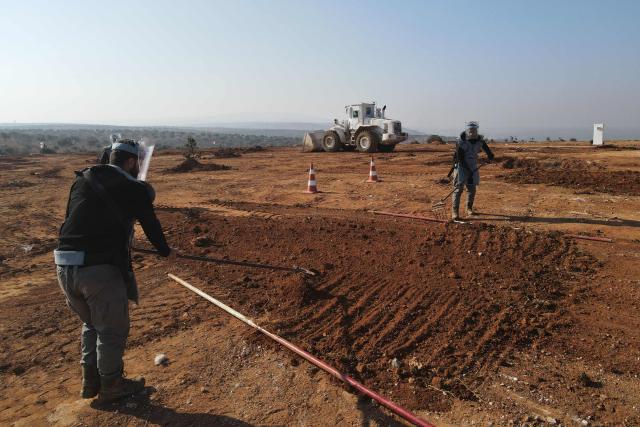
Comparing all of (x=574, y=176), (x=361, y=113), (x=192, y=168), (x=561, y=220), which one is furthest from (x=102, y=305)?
(x=361, y=113)

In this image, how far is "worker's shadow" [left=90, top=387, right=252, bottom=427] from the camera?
332cm

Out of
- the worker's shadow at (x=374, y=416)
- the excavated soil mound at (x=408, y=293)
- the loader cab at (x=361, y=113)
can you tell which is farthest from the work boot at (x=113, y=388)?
the loader cab at (x=361, y=113)

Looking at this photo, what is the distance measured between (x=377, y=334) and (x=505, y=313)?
1407 mm

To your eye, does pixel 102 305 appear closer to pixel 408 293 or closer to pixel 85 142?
pixel 408 293

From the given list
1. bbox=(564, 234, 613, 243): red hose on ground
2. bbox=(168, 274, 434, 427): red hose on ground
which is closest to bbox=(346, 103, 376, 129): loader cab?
bbox=(564, 234, 613, 243): red hose on ground

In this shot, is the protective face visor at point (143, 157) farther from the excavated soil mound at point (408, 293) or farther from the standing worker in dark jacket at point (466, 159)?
the standing worker in dark jacket at point (466, 159)

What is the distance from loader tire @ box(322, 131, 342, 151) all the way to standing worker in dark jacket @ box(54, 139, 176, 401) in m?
20.8

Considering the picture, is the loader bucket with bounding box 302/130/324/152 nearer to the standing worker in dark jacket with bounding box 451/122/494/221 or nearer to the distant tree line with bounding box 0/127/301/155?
the distant tree line with bounding box 0/127/301/155

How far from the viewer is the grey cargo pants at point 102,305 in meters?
3.27

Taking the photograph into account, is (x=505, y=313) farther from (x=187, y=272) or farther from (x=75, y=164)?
(x=75, y=164)

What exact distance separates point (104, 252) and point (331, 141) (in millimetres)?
21345

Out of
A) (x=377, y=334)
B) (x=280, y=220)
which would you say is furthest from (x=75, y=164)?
(x=377, y=334)

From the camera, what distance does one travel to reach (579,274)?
19.0 ft

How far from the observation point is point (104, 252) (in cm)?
330
